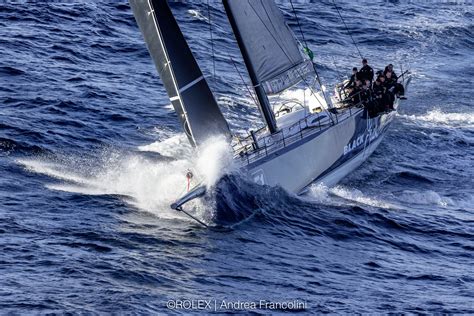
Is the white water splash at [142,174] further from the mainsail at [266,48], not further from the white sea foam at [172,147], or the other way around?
the mainsail at [266,48]

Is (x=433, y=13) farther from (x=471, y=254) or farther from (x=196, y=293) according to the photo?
(x=196, y=293)

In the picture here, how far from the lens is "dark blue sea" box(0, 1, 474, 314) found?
15.4 metres

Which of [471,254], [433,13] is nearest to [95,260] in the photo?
[471,254]

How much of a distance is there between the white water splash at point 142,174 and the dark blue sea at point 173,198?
54 mm

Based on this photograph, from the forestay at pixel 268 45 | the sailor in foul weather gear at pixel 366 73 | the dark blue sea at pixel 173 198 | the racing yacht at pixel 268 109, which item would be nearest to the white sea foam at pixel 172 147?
the dark blue sea at pixel 173 198

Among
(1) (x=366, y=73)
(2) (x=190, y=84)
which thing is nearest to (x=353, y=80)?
(1) (x=366, y=73)

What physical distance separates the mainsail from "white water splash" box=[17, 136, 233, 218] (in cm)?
229

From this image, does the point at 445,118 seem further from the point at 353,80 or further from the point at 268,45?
the point at 268,45

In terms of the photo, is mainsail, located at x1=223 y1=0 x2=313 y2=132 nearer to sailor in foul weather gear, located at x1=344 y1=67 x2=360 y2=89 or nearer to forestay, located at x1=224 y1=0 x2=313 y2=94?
forestay, located at x1=224 y1=0 x2=313 y2=94

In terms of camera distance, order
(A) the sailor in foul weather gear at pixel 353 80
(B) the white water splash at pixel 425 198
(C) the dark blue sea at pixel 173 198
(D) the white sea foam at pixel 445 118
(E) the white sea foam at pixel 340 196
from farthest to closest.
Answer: (D) the white sea foam at pixel 445 118
(A) the sailor in foul weather gear at pixel 353 80
(B) the white water splash at pixel 425 198
(E) the white sea foam at pixel 340 196
(C) the dark blue sea at pixel 173 198

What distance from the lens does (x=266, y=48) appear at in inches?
837

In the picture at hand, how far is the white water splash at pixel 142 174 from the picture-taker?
759 inches

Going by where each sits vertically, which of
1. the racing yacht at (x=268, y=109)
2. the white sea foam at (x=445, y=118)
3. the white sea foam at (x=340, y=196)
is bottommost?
the white sea foam at (x=340, y=196)

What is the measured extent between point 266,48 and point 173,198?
13.6ft
